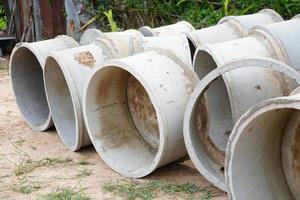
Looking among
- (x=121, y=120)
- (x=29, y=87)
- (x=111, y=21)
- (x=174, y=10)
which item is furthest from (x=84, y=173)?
(x=174, y=10)

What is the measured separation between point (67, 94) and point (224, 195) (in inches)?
79.0

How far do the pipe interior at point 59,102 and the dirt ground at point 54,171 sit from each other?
134 millimetres

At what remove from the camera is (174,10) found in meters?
7.24

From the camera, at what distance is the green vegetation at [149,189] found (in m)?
A: 3.13

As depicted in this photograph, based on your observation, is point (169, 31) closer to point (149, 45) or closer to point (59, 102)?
point (149, 45)

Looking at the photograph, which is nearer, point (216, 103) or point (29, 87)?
Answer: point (216, 103)

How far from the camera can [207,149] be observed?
127 inches

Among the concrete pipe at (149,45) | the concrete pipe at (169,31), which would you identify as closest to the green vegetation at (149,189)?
the concrete pipe at (149,45)

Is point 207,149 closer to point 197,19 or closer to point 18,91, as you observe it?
point 18,91

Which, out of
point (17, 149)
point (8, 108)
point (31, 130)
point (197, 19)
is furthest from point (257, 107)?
point (197, 19)

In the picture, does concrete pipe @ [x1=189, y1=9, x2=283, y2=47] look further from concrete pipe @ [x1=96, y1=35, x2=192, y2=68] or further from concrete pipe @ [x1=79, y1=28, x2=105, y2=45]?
concrete pipe @ [x1=79, y1=28, x2=105, y2=45]

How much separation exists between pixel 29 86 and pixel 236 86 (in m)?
2.63

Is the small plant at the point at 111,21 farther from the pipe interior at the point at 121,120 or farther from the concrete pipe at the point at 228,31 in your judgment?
the pipe interior at the point at 121,120

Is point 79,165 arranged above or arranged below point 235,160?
below
